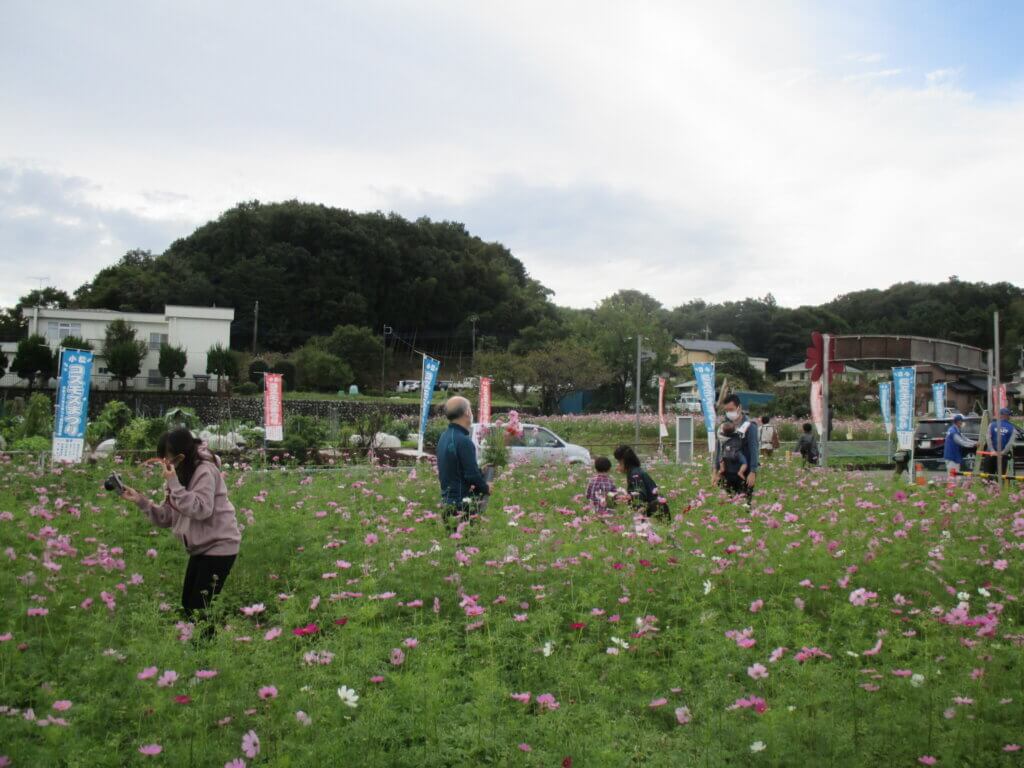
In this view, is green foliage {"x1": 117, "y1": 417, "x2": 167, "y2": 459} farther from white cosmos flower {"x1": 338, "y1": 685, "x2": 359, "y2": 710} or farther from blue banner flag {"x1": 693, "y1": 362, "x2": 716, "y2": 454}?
white cosmos flower {"x1": 338, "y1": 685, "x2": 359, "y2": 710}

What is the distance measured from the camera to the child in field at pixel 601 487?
684cm

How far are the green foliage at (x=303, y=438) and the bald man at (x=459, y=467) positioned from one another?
10.5 metres

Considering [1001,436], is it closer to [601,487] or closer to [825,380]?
[825,380]

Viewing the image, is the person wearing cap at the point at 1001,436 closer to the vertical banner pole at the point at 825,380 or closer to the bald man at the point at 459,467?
the vertical banner pole at the point at 825,380

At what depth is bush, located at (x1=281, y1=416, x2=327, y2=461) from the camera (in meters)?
16.1

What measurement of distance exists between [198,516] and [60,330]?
50.5 metres

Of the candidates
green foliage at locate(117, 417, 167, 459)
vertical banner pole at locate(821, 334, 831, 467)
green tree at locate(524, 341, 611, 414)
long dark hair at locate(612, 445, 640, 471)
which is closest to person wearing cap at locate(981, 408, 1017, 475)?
vertical banner pole at locate(821, 334, 831, 467)

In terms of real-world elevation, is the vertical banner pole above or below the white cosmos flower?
above

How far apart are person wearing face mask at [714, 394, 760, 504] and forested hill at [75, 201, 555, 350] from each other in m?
56.6

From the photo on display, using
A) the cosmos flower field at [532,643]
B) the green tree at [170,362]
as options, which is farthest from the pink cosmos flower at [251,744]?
the green tree at [170,362]

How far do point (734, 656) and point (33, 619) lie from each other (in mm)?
→ 3856

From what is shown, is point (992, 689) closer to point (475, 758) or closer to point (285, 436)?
point (475, 758)

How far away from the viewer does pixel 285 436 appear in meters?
16.6

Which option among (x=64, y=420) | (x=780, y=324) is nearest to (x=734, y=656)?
(x=64, y=420)
